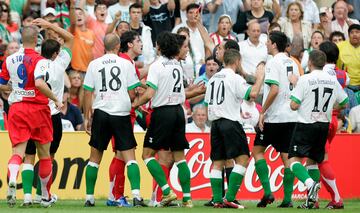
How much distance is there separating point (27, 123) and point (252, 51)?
8.13 metres

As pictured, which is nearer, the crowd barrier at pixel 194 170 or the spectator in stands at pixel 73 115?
the crowd barrier at pixel 194 170

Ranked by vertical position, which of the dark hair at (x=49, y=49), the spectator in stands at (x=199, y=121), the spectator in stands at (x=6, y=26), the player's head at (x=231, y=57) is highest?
the spectator in stands at (x=6, y=26)

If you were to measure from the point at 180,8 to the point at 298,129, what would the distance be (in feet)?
29.0

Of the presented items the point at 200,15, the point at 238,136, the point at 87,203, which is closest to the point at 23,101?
the point at 87,203

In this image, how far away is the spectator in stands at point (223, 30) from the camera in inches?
1014

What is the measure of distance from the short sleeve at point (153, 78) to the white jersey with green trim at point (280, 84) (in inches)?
69.5

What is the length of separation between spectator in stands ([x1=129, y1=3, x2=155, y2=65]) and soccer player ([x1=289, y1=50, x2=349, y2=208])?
7.49 metres

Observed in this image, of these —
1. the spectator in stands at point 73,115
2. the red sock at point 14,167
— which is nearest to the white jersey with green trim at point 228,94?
the red sock at point 14,167

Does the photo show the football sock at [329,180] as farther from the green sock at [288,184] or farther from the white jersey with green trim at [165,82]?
the white jersey with green trim at [165,82]

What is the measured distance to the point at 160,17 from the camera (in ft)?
88.2

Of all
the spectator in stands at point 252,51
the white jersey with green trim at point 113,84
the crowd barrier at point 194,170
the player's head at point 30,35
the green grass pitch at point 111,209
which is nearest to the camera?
the green grass pitch at point 111,209

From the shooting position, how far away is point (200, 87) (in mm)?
20406

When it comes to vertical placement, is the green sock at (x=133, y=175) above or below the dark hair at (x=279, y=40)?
below

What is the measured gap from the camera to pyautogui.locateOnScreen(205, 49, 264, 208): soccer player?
18.5 meters
